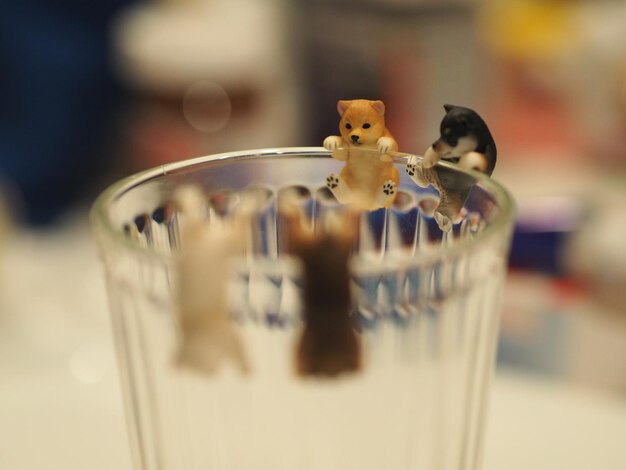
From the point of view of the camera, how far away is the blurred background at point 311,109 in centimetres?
55

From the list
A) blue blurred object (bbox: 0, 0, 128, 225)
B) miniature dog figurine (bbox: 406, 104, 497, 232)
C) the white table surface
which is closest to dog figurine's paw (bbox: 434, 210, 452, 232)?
miniature dog figurine (bbox: 406, 104, 497, 232)

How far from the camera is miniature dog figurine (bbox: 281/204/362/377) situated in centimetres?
18

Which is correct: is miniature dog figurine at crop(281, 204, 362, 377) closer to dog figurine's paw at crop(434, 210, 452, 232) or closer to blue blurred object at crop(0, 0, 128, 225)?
dog figurine's paw at crop(434, 210, 452, 232)

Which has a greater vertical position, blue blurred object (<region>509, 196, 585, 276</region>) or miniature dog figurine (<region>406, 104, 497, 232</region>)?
miniature dog figurine (<region>406, 104, 497, 232</region>)

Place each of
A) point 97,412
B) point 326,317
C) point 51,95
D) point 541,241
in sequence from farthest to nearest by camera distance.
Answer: point 51,95 < point 541,241 < point 97,412 < point 326,317

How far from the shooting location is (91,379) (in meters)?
0.41

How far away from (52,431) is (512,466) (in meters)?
0.21

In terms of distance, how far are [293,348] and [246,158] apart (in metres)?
0.07

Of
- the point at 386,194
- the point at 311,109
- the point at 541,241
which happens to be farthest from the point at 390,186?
the point at 311,109

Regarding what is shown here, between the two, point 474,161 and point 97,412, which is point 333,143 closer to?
point 474,161

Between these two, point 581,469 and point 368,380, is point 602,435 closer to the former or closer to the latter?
point 581,469

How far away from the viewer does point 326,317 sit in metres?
0.18

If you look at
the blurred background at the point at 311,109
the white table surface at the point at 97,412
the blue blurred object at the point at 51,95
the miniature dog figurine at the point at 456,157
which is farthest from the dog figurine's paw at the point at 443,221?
the blue blurred object at the point at 51,95

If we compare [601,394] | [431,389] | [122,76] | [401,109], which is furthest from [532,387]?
[122,76]
